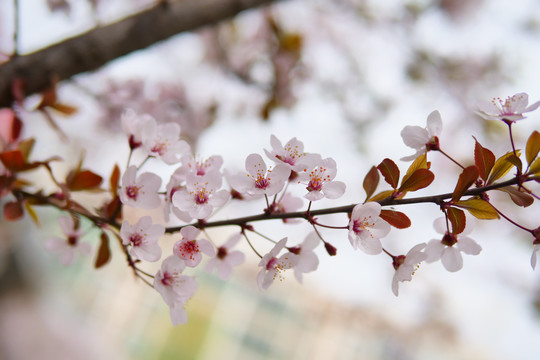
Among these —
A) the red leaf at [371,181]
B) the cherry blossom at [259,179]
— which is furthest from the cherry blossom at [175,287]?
the red leaf at [371,181]

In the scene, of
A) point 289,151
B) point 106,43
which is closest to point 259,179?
point 289,151

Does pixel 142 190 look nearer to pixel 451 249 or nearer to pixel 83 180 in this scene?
pixel 83 180

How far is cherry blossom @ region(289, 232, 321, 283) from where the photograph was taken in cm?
45

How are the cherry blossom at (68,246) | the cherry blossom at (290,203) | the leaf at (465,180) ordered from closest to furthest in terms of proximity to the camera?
the leaf at (465,180) → the cherry blossom at (290,203) → the cherry blossom at (68,246)

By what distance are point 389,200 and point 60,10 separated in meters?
0.91

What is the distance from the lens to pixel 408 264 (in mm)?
414

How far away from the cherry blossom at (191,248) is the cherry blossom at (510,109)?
31 centimetres

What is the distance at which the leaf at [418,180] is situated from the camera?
1.30 feet

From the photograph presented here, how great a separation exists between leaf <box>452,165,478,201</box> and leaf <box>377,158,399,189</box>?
2.3 inches

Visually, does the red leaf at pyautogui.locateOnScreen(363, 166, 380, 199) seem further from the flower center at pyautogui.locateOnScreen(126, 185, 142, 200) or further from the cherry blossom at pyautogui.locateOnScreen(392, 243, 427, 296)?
the flower center at pyautogui.locateOnScreen(126, 185, 142, 200)

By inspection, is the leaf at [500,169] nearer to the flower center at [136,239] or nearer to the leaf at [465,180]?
the leaf at [465,180]

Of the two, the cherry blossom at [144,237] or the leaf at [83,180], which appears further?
the leaf at [83,180]

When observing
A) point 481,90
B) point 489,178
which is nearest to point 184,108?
point 489,178

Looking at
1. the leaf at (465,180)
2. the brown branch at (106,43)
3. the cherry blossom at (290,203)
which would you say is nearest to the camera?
the leaf at (465,180)
